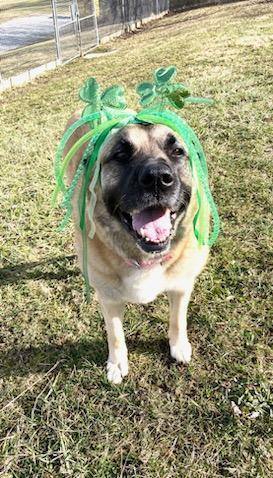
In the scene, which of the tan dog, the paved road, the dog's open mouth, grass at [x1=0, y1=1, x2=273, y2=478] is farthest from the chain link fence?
the dog's open mouth

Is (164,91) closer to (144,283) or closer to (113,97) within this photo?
(113,97)

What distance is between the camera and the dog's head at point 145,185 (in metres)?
1.87

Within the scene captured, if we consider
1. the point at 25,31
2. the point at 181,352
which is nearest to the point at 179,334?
the point at 181,352

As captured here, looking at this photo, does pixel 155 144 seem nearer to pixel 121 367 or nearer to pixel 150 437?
pixel 121 367

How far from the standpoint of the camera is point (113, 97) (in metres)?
2.24

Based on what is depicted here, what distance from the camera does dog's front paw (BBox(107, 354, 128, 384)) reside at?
2.46 meters

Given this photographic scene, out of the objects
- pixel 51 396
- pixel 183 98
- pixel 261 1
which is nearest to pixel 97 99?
pixel 183 98

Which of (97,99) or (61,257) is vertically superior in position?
(97,99)

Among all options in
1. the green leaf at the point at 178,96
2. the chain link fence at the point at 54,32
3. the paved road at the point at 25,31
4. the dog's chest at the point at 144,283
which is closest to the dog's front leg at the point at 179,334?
the dog's chest at the point at 144,283

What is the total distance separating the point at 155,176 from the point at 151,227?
251 mm

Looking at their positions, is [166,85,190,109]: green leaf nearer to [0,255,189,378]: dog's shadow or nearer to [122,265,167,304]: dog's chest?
[122,265,167,304]: dog's chest

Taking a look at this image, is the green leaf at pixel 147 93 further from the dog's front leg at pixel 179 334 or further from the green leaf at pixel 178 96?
the dog's front leg at pixel 179 334

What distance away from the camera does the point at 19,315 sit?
2.96 m

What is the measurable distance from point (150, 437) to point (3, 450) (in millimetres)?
708
